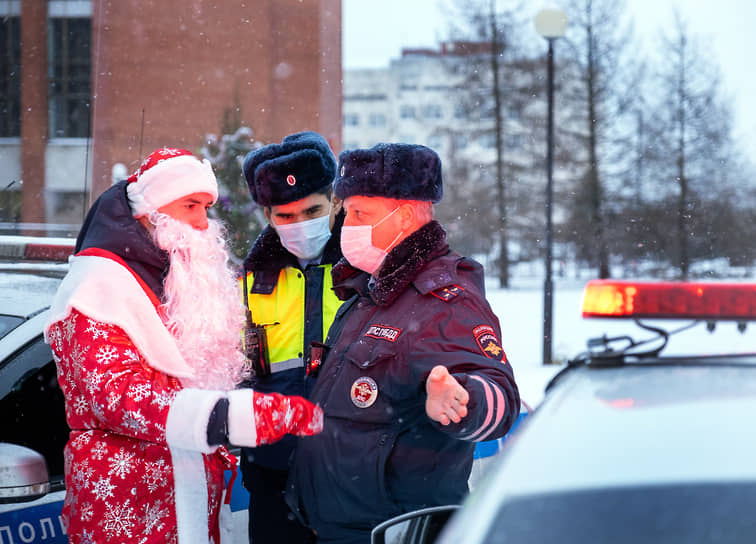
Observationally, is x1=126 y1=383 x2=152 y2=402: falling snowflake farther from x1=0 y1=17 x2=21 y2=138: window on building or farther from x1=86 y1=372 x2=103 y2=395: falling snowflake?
x1=0 y1=17 x2=21 y2=138: window on building

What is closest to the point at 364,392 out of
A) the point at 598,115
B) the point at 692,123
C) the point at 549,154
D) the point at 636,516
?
the point at 636,516

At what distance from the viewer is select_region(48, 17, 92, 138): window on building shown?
692 inches

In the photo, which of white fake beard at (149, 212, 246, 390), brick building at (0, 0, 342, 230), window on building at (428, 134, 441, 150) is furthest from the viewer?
window on building at (428, 134, 441, 150)

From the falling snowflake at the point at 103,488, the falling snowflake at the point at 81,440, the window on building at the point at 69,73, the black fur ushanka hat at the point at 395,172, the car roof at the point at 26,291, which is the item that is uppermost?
the window on building at the point at 69,73

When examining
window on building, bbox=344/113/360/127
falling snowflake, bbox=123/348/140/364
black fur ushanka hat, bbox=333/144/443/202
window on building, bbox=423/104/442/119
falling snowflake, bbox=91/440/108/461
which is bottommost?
falling snowflake, bbox=91/440/108/461

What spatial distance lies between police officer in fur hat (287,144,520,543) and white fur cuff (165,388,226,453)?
33cm

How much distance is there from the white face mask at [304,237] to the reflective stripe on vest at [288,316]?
0.10 m

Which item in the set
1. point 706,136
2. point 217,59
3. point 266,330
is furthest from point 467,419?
point 706,136

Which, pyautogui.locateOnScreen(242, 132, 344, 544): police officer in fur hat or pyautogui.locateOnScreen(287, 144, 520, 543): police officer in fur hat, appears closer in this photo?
pyautogui.locateOnScreen(287, 144, 520, 543): police officer in fur hat

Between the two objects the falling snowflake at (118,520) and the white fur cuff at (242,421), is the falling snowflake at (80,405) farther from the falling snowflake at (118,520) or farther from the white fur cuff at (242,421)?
the white fur cuff at (242,421)

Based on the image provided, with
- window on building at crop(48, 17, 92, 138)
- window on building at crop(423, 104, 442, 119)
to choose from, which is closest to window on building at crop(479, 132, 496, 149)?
window on building at crop(423, 104, 442, 119)

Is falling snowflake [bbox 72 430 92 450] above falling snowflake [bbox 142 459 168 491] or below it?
above

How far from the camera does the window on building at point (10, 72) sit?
52.5ft

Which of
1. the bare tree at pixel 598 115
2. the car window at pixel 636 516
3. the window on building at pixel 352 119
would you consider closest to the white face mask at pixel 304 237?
the car window at pixel 636 516
